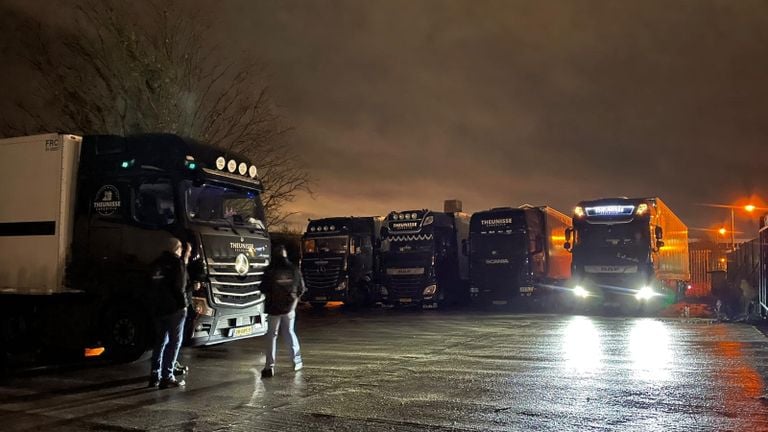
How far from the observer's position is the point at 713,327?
1556 cm

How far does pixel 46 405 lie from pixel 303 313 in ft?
51.0

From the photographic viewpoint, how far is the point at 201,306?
9719mm

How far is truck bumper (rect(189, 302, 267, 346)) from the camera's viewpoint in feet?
31.9

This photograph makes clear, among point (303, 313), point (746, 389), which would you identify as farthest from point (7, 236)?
point (303, 313)

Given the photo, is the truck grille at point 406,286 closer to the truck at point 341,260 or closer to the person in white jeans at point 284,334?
the truck at point 341,260

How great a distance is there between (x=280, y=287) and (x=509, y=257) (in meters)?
15.0

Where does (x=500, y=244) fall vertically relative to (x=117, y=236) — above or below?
above

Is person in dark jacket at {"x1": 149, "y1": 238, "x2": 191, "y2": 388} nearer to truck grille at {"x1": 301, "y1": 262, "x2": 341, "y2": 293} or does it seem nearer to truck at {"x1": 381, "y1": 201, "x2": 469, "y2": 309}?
truck grille at {"x1": 301, "y1": 262, "x2": 341, "y2": 293}

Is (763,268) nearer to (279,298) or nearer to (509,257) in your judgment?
(509,257)

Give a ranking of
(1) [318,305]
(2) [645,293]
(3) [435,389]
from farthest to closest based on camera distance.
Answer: (1) [318,305]
(2) [645,293]
(3) [435,389]

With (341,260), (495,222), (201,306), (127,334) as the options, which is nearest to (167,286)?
(201,306)

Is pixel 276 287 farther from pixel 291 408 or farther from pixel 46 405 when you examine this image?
pixel 46 405

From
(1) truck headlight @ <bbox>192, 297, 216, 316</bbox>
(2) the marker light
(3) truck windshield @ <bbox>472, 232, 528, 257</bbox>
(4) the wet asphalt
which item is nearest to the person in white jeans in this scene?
(4) the wet asphalt

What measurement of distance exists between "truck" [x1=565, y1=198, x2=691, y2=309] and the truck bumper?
13.6m
